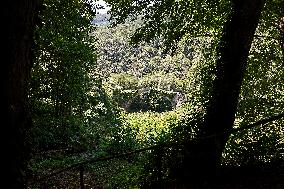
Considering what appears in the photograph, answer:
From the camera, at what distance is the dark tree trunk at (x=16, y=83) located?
13.9ft

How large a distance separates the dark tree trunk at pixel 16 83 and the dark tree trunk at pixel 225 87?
2890 mm

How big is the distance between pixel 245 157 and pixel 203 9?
4.09 m

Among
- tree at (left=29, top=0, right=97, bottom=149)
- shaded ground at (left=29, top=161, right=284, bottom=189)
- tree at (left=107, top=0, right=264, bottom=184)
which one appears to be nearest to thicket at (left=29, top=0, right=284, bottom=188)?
tree at (left=29, top=0, right=97, bottom=149)

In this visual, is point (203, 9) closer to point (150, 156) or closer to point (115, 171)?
point (150, 156)

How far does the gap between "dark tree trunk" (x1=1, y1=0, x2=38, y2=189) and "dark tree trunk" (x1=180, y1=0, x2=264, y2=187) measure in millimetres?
2890

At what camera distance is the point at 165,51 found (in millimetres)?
9477

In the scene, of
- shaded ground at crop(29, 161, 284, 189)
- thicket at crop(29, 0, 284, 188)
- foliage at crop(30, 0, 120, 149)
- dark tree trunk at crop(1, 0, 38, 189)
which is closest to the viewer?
dark tree trunk at crop(1, 0, 38, 189)

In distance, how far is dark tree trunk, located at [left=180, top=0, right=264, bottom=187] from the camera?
19.7ft

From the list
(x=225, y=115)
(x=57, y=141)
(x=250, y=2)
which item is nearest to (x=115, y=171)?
(x=57, y=141)

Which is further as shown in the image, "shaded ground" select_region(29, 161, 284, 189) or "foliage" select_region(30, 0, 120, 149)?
"foliage" select_region(30, 0, 120, 149)

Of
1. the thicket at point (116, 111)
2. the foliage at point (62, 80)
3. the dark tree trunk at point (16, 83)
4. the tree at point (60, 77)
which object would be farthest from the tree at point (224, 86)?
the tree at point (60, 77)

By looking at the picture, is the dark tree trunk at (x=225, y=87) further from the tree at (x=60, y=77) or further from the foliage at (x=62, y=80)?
the tree at (x=60, y=77)

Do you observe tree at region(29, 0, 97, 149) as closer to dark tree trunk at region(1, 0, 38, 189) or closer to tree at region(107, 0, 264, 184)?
tree at region(107, 0, 264, 184)

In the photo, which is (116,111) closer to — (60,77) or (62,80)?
(62,80)
